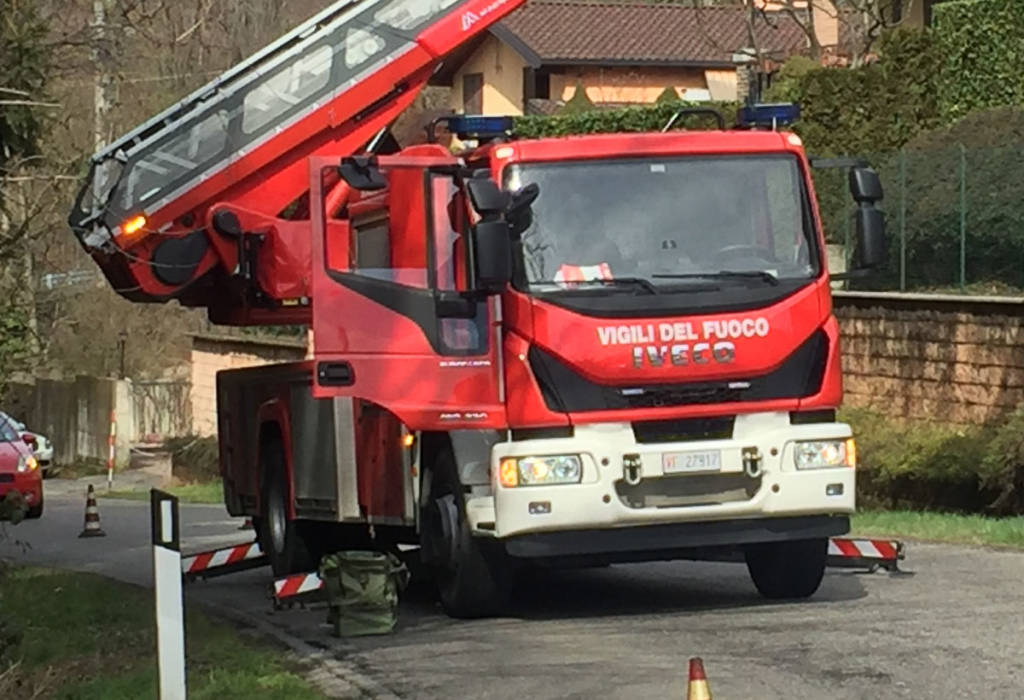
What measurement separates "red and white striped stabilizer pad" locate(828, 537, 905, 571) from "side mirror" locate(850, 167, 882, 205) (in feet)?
7.96

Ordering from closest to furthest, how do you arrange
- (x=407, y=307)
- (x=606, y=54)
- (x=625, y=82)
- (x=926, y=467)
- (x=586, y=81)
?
1. (x=407, y=307)
2. (x=926, y=467)
3. (x=606, y=54)
4. (x=586, y=81)
5. (x=625, y=82)

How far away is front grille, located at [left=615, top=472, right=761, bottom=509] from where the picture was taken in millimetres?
12812

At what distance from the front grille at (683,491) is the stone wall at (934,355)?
931cm

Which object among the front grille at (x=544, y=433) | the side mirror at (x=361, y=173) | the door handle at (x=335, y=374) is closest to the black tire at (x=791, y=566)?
the front grille at (x=544, y=433)

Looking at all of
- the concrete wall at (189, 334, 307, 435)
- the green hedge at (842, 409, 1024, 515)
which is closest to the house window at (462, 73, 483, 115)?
the concrete wall at (189, 334, 307, 435)

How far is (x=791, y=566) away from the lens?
546 inches

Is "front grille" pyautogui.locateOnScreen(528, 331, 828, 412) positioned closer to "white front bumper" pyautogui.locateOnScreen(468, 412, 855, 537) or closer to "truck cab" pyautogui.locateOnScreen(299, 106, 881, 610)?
"truck cab" pyautogui.locateOnScreen(299, 106, 881, 610)

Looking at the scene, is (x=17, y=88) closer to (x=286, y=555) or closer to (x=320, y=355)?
(x=320, y=355)

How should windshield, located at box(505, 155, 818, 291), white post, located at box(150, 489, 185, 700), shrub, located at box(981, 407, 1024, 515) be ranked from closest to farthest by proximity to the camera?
white post, located at box(150, 489, 185, 700) < windshield, located at box(505, 155, 818, 291) < shrub, located at box(981, 407, 1024, 515)

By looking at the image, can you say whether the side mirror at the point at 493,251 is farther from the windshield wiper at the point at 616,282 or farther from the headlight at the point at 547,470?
the headlight at the point at 547,470

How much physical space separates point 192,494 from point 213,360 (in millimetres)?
5794

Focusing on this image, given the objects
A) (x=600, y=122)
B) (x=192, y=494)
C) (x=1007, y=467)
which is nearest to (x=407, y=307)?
(x=1007, y=467)

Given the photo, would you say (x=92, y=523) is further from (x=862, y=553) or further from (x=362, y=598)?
(x=862, y=553)

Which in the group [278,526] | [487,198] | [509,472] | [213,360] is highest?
[487,198]
